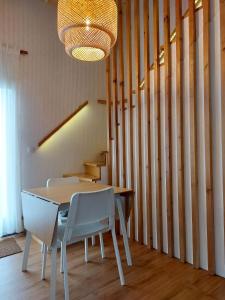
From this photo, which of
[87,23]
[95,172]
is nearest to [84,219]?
[87,23]

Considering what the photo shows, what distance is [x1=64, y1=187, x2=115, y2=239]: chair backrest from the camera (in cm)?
180

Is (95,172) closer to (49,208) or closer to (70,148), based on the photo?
(70,148)

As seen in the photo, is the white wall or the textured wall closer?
the textured wall

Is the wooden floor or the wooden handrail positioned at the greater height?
the wooden handrail

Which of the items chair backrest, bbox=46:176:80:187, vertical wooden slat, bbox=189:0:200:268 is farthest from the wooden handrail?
vertical wooden slat, bbox=189:0:200:268

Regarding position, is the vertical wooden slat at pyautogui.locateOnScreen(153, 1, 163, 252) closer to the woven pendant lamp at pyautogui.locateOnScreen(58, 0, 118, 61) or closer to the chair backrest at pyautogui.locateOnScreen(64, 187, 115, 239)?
the chair backrest at pyautogui.locateOnScreen(64, 187, 115, 239)

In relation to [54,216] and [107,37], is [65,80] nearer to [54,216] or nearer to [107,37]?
[107,37]

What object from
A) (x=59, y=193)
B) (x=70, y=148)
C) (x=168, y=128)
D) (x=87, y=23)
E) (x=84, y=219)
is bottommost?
(x=84, y=219)

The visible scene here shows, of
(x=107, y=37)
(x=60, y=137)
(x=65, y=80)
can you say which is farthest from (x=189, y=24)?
(x=60, y=137)

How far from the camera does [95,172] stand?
12.2 feet

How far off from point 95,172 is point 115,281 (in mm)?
1773

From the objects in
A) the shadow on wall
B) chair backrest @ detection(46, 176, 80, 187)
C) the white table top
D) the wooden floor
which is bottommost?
the wooden floor

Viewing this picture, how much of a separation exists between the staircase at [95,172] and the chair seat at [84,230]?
4.26 feet

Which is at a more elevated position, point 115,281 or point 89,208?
point 89,208
